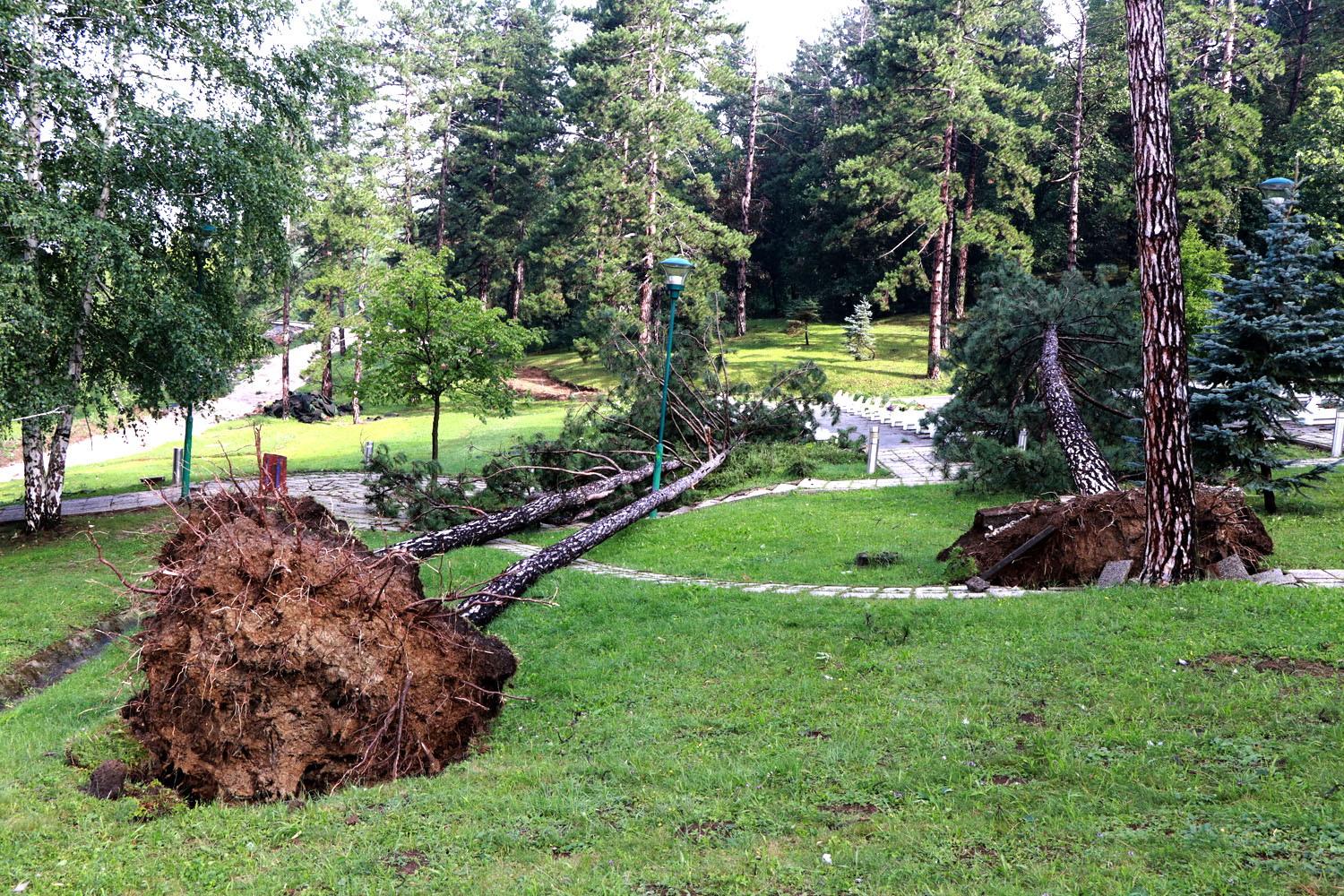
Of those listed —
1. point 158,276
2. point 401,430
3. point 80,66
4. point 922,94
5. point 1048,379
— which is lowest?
point 401,430

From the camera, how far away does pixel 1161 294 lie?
771 centimetres

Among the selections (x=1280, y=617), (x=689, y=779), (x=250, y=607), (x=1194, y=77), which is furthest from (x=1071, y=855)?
(x=1194, y=77)

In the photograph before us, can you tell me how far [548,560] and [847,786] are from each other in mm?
5469

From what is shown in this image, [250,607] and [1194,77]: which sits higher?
[1194,77]

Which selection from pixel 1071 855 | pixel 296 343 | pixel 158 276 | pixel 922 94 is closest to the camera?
pixel 1071 855

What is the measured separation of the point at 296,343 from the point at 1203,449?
51.3 meters

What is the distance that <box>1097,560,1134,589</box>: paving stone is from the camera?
8.17m

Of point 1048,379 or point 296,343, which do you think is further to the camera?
point 296,343

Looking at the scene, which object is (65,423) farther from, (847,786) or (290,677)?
(847,786)

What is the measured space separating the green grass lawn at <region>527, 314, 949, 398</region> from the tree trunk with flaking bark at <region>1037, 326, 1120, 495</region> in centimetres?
1845

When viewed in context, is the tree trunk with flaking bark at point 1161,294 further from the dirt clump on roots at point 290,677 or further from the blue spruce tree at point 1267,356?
the dirt clump on roots at point 290,677

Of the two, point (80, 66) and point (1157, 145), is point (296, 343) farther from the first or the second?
point (1157, 145)

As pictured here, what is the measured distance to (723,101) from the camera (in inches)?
2311

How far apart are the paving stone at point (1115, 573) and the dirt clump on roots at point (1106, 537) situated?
12cm
